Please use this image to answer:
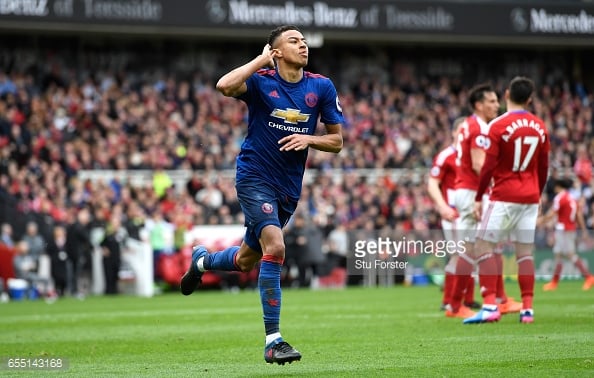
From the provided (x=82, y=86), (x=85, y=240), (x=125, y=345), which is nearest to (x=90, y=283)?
(x=85, y=240)

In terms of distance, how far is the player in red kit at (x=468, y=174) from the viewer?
12680 mm

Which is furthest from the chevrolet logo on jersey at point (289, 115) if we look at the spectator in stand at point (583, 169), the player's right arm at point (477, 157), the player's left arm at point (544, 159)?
the spectator in stand at point (583, 169)

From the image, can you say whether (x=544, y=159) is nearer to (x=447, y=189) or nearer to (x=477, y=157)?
(x=477, y=157)

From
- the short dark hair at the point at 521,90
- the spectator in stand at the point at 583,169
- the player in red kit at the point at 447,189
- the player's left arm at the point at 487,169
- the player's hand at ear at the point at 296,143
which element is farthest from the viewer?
the spectator in stand at the point at 583,169

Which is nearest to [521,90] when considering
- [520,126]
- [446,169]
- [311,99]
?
[520,126]

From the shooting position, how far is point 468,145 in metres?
12.9

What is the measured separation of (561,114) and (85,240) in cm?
1758

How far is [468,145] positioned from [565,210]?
9889 millimetres

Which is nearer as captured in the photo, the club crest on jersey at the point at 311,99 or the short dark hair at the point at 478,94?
the club crest on jersey at the point at 311,99

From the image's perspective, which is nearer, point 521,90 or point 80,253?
point 521,90

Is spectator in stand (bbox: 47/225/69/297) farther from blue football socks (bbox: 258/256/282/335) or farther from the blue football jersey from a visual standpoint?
blue football socks (bbox: 258/256/282/335)

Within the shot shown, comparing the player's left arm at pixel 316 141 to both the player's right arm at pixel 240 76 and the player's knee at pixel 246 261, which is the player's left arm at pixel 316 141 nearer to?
the player's right arm at pixel 240 76

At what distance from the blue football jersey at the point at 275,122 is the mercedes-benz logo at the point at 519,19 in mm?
28296

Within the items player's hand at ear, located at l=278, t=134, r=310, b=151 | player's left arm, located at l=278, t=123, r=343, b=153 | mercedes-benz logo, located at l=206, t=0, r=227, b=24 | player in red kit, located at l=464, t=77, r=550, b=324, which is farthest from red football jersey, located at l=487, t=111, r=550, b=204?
mercedes-benz logo, located at l=206, t=0, r=227, b=24
